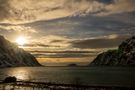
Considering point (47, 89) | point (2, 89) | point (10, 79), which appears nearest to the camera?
point (2, 89)

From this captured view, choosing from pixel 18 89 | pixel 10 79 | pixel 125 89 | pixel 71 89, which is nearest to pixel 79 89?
pixel 71 89

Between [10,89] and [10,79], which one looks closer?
[10,89]

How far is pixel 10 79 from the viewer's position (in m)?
119

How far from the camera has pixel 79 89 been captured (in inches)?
3440

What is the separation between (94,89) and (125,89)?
37.2ft

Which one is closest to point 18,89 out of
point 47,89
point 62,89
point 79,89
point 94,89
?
point 47,89

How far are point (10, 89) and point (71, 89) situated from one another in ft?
73.4

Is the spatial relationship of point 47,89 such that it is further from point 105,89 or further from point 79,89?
point 105,89

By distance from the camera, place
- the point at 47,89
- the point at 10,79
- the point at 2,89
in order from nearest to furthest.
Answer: the point at 2,89 → the point at 47,89 → the point at 10,79

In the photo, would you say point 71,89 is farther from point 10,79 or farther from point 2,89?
point 10,79

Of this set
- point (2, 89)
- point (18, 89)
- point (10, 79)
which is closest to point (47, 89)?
point (18, 89)

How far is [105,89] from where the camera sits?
86500 millimetres

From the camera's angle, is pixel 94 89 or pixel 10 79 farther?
pixel 10 79

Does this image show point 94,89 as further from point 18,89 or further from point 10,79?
point 10,79
